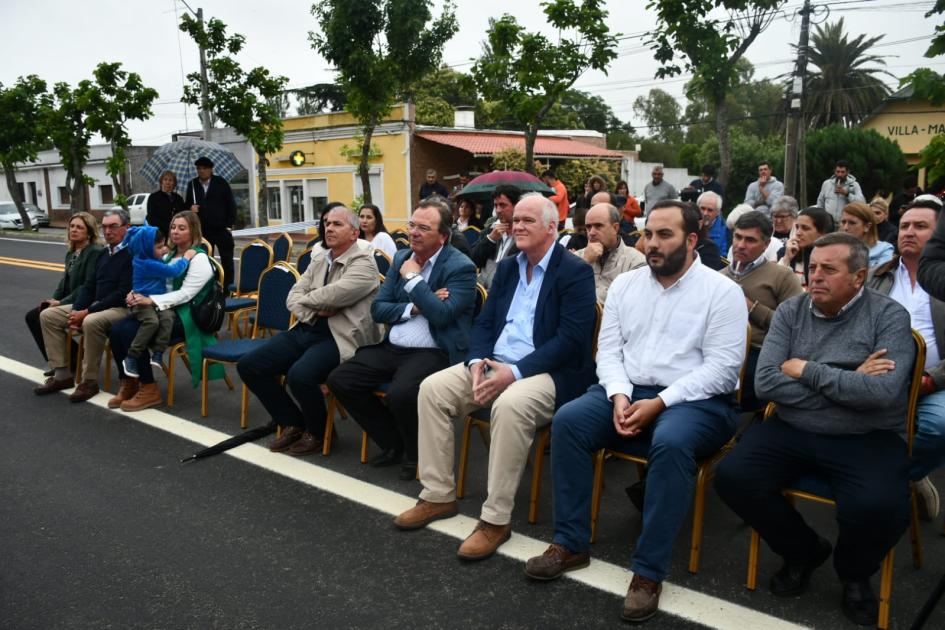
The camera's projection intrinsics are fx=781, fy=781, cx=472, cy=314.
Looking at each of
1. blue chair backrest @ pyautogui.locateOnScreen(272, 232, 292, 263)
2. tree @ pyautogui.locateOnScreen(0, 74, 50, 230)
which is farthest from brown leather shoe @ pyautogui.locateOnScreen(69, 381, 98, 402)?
tree @ pyautogui.locateOnScreen(0, 74, 50, 230)

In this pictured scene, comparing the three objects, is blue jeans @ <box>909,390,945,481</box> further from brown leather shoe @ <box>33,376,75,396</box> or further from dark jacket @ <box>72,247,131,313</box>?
brown leather shoe @ <box>33,376,75,396</box>

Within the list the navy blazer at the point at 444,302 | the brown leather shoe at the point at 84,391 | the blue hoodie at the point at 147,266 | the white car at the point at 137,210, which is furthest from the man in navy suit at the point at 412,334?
the white car at the point at 137,210

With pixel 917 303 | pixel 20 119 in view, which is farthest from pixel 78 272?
pixel 20 119

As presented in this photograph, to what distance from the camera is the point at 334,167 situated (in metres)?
29.7

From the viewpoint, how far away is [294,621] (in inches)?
119

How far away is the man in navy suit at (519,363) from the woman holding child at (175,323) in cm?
263

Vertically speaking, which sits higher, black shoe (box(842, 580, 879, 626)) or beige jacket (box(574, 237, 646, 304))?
beige jacket (box(574, 237, 646, 304))

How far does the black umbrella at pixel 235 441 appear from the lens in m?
4.86

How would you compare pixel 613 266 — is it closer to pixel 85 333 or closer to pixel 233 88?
pixel 85 333

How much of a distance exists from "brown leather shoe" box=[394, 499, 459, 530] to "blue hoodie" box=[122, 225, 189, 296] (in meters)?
3.11

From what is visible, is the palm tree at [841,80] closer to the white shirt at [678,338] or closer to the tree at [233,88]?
the tree at [233,88]

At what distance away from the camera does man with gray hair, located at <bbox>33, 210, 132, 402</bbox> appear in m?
6.14

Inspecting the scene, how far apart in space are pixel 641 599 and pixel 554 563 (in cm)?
43

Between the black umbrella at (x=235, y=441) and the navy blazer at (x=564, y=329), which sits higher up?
the navy blazer at (x=564, y=329)
